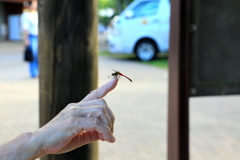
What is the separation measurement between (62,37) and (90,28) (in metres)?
0.16

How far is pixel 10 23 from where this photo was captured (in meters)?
29.8

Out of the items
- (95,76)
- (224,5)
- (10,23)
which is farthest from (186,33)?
(10,23)

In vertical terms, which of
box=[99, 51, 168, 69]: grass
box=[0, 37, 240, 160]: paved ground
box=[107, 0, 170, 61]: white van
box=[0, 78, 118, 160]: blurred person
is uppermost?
box=[107, 0, 170, 61]: white van

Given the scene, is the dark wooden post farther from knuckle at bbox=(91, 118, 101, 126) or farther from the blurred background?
the blurred background

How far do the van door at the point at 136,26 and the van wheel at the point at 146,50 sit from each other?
222 mm

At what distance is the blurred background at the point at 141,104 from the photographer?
4.45 meters

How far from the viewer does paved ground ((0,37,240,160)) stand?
14.2 ft

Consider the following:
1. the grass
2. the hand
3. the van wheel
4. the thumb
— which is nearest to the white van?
the van wheel

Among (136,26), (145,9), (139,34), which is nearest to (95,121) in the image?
(145,9)

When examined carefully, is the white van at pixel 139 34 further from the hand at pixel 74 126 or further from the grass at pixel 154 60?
the hand at pixel 74 126

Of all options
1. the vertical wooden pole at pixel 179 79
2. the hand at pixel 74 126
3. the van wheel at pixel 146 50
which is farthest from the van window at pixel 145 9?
the hand at pixel 74 126

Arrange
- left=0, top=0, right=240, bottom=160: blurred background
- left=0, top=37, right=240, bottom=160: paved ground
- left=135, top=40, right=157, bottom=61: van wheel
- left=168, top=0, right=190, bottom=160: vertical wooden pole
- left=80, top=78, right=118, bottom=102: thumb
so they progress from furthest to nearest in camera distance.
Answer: left=135, top=40, right=157, bottom=61: van wheel < left=0, top=0, right=240, bottom=160: blurred background < left=0, top=37, right=240, bottom=160: paved ground < left=168, top=0, right=190, bottom=160: vertical wooden pole < left=80, top=78, right=118, bottom=102: thumb

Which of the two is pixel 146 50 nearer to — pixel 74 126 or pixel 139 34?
pixel 139 34

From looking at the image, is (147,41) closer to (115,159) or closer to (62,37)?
(115,159)
